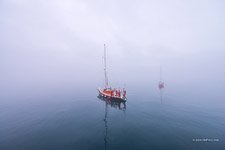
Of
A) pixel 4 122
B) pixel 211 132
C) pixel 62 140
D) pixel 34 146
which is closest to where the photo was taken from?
pixel 34 146

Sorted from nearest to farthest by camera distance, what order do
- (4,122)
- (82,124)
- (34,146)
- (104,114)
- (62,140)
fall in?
(34,146) → (62,140) → (82,124) → (4,122) → (104,114)

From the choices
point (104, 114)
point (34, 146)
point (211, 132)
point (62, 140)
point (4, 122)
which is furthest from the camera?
point (104, 114)

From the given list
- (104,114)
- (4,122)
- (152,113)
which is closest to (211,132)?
(152,113)

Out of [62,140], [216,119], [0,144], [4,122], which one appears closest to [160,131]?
[216,119]

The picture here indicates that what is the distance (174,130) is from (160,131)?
3043mm

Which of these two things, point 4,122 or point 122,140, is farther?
point 4,122

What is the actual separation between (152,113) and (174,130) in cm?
1224

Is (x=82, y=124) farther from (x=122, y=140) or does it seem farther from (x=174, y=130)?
(x=174, y=130)

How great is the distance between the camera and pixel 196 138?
91.7ft

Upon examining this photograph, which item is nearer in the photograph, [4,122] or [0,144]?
[0,144]

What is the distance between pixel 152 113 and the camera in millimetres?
43688

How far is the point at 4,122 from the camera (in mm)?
41469

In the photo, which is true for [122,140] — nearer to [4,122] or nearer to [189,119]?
[189,119]

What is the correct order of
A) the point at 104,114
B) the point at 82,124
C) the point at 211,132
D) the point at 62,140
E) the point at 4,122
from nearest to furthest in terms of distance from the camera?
the point at 62,140
the point at 211,132
the point at 82,124
the point at 4,122
the point at 104,114
